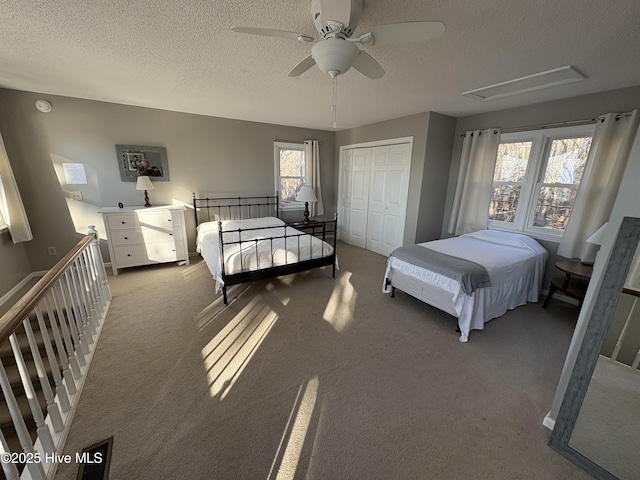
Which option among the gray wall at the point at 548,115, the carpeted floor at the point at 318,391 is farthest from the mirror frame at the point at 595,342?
the gray wall at the point at 548,115

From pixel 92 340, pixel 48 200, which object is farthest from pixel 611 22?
pixel 48 200

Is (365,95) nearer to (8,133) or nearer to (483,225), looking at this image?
(483,225)

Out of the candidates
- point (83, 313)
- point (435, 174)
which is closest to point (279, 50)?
point (83, 313)

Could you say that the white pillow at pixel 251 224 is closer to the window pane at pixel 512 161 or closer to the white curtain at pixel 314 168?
the white curtain at pixel 314 168

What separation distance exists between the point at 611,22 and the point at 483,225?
8.65ft

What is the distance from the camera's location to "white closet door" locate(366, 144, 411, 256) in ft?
14.0

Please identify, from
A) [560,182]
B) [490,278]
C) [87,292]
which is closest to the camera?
[87,292]

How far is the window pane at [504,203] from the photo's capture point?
3.62m

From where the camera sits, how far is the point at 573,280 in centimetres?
296

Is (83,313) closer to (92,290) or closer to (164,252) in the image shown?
(92,290)

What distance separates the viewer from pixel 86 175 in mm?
3605

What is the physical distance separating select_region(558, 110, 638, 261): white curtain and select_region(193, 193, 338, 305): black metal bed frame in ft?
9.08

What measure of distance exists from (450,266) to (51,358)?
122 inches

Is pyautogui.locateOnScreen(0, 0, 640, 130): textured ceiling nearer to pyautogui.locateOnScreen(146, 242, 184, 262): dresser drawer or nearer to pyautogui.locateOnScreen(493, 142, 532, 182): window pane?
pyautogui.locateOnScreen(493, 142, 532, 182): window pane
